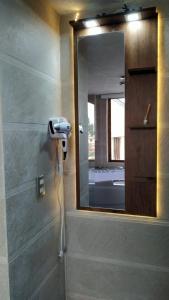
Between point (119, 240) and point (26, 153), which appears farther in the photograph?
point (119, 240)

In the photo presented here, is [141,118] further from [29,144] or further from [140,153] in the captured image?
[29,144]

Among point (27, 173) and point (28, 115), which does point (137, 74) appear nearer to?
point (28, 115)

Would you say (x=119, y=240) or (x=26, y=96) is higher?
(x=26, y=96)

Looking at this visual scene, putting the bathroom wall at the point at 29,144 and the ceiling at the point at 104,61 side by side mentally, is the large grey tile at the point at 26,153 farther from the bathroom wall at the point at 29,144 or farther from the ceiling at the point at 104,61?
the ceiling at the point at 104,61

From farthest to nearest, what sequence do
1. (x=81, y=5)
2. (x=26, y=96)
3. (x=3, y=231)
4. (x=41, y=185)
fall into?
(x=81, y=5)
(x=41, y=185)
(x=26, y=96)
(x=3, y=231)

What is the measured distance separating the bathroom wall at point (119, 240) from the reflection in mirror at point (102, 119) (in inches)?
3.1

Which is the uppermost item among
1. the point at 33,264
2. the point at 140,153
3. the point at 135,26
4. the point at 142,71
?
the point at 135,26

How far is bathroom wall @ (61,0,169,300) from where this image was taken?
4.98 feet

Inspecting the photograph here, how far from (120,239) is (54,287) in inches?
21.2

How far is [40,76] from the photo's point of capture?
143cm

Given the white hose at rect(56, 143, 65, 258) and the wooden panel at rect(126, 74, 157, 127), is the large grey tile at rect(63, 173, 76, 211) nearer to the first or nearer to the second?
the white hose at rect(56, 143, 65, 258)

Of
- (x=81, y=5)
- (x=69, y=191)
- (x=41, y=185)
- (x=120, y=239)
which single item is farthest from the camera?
(x=69, y=191)

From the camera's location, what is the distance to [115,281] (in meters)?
1.70

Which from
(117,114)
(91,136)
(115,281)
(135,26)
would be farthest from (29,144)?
(115,281)
